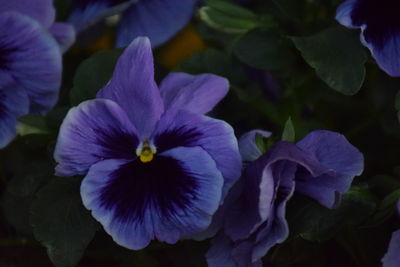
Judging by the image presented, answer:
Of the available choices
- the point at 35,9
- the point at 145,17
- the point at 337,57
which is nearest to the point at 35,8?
the point at 35,9

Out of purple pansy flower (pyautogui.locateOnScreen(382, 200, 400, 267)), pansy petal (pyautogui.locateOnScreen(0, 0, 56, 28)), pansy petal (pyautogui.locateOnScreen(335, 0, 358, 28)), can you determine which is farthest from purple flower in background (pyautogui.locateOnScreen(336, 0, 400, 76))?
pansy petal (pyautogui.locateOnScreen(0, 0, 56, 28))

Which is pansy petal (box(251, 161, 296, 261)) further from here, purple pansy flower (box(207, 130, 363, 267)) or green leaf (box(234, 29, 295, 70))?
green leaf (box(234, 29, 295, 70))

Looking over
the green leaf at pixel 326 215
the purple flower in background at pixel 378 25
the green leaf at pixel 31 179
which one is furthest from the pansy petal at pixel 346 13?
the green leaf at pixel 31 179

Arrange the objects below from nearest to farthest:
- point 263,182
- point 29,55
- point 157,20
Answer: point 263,182, point 29,55, point 157,20

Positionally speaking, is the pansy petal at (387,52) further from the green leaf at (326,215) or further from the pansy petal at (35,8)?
the pansy petal at (35,8)

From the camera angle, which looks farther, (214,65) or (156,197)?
(214,65)

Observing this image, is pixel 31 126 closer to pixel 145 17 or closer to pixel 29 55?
pixel 29 55

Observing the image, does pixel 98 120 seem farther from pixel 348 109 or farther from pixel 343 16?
pixel 348 109
